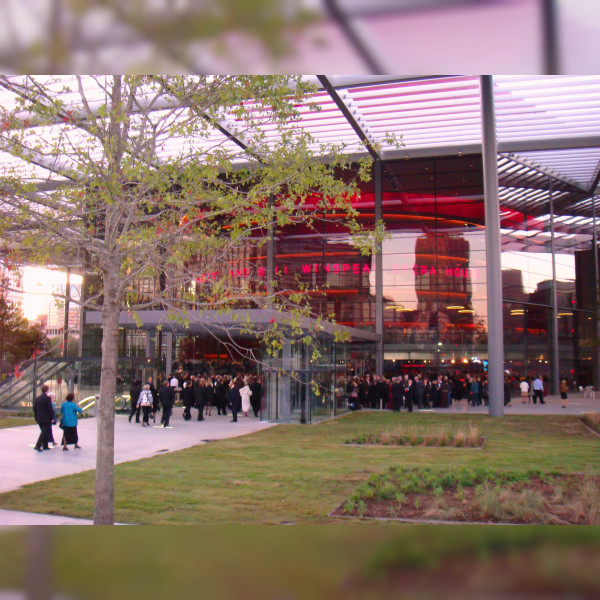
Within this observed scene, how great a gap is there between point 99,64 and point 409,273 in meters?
34.6

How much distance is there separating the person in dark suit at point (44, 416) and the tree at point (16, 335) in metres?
25.7

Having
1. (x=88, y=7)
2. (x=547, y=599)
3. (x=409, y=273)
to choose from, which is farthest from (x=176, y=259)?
(x=409, y=273)

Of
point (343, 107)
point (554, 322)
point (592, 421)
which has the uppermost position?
point (343, 107)

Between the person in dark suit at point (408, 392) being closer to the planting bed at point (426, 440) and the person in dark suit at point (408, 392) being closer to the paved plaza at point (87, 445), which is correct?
the paved plaza at point (87, 445)

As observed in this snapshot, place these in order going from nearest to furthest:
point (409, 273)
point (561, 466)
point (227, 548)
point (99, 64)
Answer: point (99, 64)
point (227, 548)
point (561, 466)
point (409, 273)

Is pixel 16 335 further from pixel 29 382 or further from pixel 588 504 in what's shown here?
pixel 588 504

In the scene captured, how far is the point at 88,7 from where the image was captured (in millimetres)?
2453

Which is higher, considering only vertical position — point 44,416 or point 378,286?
point 378,286

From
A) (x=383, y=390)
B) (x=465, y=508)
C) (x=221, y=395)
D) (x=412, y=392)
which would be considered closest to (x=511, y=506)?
(x=465, y=508)

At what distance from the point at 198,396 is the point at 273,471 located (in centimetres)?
1235

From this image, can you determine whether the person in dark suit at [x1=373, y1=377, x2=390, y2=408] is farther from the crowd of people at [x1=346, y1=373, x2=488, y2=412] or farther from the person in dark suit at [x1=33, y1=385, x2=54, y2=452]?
the person in dark suit at [x1=33, y1=385, x2=54, y2=452]

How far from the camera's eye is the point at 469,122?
29938 millimetres

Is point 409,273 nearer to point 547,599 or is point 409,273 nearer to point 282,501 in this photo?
point 282,501

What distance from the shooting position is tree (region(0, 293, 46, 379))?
133 feet
